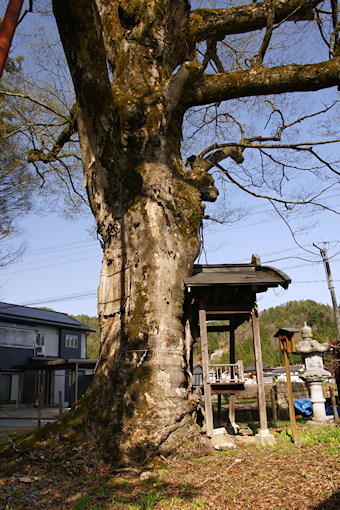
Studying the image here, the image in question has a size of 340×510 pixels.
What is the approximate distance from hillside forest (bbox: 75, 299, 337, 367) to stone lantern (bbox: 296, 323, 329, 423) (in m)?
44.1

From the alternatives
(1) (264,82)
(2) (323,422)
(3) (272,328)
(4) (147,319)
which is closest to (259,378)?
(4) (147,319)

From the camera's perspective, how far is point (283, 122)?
9008 mm

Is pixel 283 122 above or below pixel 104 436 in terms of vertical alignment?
above

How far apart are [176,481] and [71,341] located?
26.3 metres

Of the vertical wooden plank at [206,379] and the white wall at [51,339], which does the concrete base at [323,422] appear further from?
the white wall at [51,339]

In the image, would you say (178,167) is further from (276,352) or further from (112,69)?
(276,352)

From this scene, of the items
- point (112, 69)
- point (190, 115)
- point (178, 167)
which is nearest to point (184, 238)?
point (178, 167)

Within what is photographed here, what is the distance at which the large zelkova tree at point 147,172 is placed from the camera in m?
5.39

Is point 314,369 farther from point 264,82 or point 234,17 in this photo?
point 234,17

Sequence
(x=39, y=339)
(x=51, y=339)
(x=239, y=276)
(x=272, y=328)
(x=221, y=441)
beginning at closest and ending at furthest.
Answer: (x=221, y=441), (x=239, y=276), (x=39, y=339), (x=51, y=339), (x=272, y=328)

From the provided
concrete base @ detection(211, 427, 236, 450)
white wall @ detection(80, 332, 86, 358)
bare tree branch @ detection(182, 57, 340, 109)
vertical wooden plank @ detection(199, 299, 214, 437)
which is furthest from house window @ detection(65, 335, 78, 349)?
bare tree branch @ detection(182, 57, 340, 109)

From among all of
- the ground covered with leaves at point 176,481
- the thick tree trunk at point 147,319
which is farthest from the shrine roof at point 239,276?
the ground covered with leaves at point 176,481

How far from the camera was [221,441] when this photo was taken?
6.15 m

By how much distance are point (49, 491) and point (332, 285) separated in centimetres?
2011
